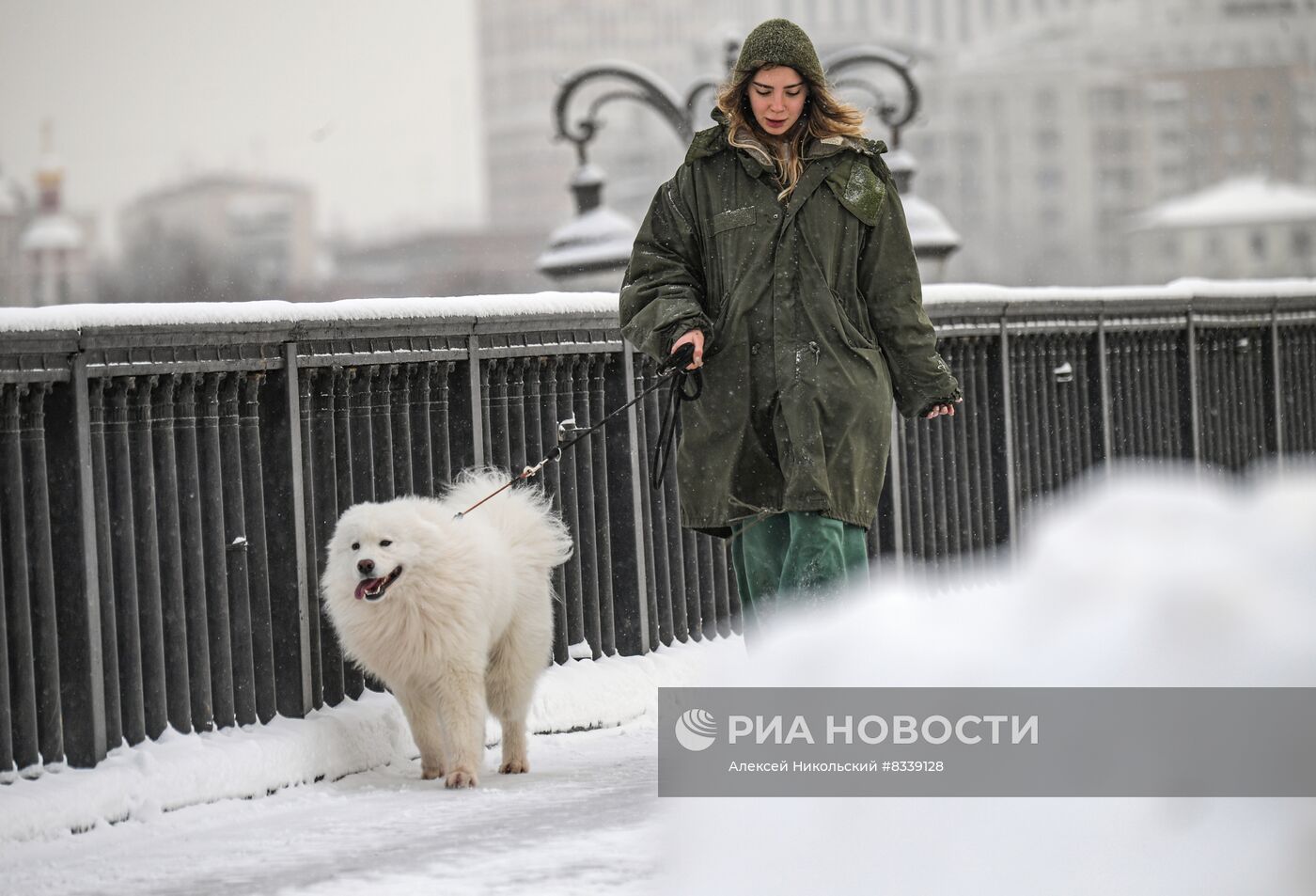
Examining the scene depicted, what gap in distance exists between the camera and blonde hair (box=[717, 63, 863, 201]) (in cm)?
540

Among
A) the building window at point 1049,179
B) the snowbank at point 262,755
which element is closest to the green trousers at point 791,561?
the snowbank at point 262,755

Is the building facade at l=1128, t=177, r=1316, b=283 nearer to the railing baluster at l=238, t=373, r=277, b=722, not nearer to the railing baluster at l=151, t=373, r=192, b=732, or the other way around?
the railing baluster at l=238, t=373, r=277, b=722

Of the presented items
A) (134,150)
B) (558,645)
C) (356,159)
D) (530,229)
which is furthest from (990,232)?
(558,645)

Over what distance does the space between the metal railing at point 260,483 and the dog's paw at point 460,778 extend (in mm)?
751

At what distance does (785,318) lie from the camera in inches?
209

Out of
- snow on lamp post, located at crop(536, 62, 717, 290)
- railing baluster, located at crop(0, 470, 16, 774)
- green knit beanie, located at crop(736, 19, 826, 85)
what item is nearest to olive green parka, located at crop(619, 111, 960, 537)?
green knit beanie, located at crop(736, 19, 826, 85)

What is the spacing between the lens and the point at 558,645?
293 inches

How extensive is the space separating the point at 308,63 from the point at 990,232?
195 ft

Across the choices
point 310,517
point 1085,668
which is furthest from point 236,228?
point 1085,668

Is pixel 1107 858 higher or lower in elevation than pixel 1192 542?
lower

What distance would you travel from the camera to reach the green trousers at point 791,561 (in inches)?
206

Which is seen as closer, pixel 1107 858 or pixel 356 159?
pixel 1107 858

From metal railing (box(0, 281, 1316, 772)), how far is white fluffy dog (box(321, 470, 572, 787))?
375mm

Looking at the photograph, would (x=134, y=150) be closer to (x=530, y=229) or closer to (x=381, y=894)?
(x=530, y=229)
